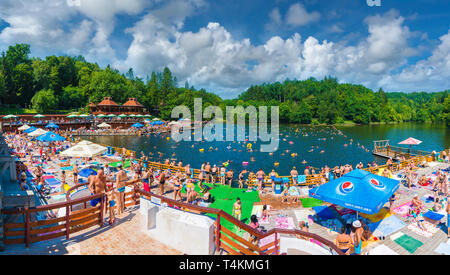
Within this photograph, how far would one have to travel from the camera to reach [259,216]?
12.5m

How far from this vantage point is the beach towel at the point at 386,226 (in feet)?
34.6

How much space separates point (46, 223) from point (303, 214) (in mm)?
10864

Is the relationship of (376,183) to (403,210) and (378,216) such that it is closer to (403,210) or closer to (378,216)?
(378,216)

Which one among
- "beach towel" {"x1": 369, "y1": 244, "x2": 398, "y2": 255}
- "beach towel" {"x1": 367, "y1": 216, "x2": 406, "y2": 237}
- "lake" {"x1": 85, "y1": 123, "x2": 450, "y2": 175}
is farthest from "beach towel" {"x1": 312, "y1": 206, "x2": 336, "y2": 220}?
"lake" {"x1": 85, "y1": 123, "x2": 450, "y2": 175}

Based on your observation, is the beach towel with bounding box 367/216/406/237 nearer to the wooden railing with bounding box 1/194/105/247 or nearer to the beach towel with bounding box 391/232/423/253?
the beach towel with bounding box 391/232/423/253

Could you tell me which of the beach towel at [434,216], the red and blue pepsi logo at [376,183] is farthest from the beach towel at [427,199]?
the red and blue pepsi logo at [376,183]

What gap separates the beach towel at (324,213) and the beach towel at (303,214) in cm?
40

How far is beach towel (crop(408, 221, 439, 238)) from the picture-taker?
10.6 meters

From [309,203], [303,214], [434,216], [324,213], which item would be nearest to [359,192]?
[324,213]

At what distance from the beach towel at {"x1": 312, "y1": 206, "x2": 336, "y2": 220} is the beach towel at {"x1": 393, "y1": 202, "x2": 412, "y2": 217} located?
373cm

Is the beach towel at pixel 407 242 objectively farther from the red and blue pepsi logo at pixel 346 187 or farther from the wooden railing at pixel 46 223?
the wooden railing at pixel 46 223

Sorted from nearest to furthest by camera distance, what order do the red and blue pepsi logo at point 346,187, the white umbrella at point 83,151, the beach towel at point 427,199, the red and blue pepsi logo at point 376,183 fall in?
the red and blue pepsi logo at point 346,187 → the red and blue pepsi logo at point 376,183 → the beach towel at point 427,199 → the white umbrella at point 83,151
